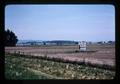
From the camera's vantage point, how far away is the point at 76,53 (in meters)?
2.06

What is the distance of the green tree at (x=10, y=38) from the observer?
2.03 meters

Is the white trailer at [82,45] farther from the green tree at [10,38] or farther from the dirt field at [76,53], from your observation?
the green tree at [10,38]

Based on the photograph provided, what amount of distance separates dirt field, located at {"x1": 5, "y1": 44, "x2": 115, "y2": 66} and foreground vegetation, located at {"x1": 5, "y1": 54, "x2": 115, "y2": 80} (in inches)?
2.3

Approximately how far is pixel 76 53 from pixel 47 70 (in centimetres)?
29

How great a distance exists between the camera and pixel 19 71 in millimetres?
2041

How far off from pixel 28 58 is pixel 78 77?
46 centimetres

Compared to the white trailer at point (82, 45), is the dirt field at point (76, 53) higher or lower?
lower

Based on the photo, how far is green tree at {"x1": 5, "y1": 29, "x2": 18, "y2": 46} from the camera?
203 cm

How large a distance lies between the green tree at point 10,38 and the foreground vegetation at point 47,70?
0.10 meters

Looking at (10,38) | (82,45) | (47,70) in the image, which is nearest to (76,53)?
(82,45)

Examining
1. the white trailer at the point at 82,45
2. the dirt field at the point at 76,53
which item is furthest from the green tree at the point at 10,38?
the white trailer at the point at 82,45

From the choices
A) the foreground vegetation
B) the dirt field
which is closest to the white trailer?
the dirt field
